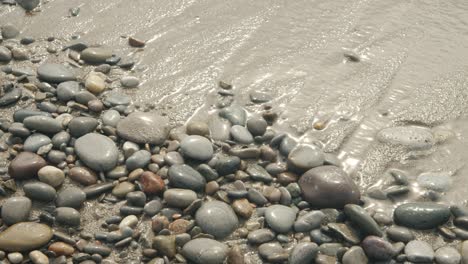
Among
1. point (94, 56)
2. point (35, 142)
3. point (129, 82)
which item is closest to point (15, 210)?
point (35, 142)

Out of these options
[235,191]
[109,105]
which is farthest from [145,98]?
[235,191]

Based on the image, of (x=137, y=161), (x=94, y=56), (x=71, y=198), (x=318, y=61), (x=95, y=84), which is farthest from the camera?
(x=318, y=61)

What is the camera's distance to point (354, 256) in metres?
2.74

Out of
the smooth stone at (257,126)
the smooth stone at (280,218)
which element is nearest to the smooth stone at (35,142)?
the smooth stone at (257,126)

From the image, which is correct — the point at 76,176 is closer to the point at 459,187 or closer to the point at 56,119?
the point at 56,119

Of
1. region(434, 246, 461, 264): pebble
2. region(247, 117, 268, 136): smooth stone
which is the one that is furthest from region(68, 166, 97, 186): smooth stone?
region(434, 246, 461, 264): pebble

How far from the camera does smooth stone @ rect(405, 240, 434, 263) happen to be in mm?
2746

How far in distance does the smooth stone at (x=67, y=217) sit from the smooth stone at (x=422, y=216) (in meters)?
1.78

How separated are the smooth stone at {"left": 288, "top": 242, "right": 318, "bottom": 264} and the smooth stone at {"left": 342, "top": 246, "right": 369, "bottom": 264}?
0.16 m

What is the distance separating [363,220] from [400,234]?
0.71 ft

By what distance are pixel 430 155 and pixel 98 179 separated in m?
2.09

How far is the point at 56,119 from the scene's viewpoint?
3.46m

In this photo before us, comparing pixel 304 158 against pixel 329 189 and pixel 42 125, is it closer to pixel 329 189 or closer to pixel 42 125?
pixel 329 189

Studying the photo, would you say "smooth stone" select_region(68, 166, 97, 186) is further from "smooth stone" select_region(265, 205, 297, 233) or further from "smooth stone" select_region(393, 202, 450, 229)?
"smooth stone" select_region(393, 202, 450, 229)
